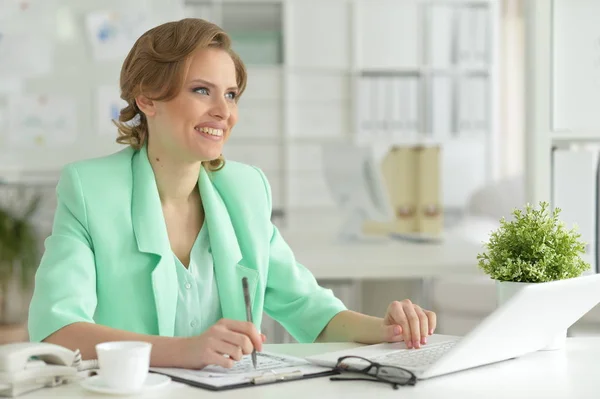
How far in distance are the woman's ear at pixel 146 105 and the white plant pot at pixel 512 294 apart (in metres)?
0.74

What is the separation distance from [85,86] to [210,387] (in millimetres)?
4699

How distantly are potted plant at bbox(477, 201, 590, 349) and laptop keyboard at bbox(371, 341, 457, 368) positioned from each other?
5.3 inches

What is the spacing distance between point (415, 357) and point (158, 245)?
518 mm

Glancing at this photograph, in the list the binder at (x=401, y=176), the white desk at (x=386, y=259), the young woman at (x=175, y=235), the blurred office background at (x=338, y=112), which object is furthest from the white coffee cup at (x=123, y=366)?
the binder at (x=401, y=176)

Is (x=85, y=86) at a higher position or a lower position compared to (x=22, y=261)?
higher

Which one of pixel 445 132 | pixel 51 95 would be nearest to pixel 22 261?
pixel 51 95

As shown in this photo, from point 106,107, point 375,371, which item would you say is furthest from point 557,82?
point 106,107

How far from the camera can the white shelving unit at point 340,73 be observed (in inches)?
241

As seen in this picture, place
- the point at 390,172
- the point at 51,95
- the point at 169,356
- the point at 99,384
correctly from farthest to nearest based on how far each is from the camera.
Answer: the point at 51,95, the point at 390,172, the point at 169,356, the point at 99,384

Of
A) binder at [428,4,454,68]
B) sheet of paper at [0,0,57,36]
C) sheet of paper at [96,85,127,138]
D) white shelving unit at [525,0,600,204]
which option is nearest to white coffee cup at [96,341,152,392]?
white shelving unit at [525,0,600,204]

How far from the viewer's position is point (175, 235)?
174cm

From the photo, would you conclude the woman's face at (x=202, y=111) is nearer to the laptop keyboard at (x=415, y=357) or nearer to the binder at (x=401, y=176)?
the laptop keyboard at (x=415, y=357)

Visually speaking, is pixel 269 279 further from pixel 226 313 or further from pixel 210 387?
pixel 210 387

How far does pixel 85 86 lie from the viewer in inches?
221
